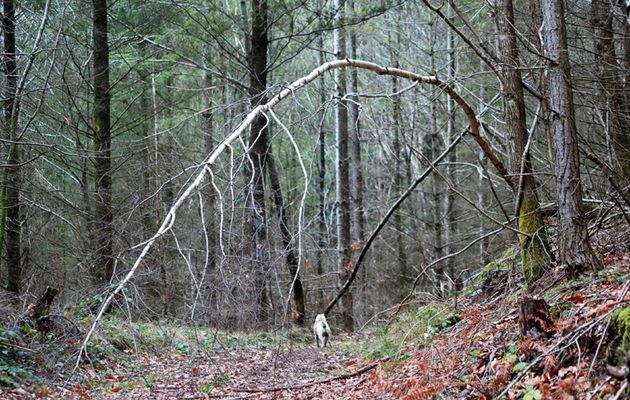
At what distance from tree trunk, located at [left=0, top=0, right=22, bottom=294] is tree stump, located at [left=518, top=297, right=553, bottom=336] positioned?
7983 mm

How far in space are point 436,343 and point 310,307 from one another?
13514mm

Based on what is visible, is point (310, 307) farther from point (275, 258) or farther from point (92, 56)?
point (275, 258)

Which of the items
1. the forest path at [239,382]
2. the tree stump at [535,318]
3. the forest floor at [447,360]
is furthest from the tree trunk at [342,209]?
the tree stump at [535,318]

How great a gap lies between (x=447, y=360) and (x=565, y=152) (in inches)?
90.0

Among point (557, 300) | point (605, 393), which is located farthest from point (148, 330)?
point (605, 393)

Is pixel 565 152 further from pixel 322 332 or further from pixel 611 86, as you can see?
pixel 322 332

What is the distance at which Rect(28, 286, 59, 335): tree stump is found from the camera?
8570 mm

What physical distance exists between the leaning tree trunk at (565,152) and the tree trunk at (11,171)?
7774 millimetres

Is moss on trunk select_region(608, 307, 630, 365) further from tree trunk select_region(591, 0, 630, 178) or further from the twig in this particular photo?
tree trunk select_region(591, 0, 630, 178)

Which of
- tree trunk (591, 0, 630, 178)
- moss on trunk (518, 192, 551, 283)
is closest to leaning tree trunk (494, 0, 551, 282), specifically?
moss on trunk (518, 192, 551, 283)

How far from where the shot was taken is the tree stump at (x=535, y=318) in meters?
5.01

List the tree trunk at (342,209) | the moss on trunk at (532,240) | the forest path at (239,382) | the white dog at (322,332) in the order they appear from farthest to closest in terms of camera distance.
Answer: the tree trunk at (342,209), the white dog at (322,332), the forest path at (239,382), the moss on trunk at (532,240)

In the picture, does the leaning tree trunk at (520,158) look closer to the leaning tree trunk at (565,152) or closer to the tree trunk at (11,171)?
the leaning tree trunk at (565,152)

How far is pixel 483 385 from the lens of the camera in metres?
5.05
